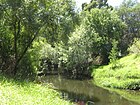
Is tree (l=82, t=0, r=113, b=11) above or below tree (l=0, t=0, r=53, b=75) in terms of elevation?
above

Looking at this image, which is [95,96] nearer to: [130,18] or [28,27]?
[28,27]

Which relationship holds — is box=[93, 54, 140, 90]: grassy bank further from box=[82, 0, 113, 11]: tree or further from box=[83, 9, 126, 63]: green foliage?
box=[82, 0, 113, 11]: tree

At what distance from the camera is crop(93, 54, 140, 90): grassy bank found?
3722 cm

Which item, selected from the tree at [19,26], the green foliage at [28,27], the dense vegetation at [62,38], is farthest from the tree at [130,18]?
the tree at [19,26]

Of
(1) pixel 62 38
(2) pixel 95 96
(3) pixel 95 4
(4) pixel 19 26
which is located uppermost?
(3) pixel 95 4

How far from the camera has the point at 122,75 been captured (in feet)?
134

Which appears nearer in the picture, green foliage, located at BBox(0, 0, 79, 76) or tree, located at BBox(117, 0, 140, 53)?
green foliage, located at BBox(0, 0, 79, 76)

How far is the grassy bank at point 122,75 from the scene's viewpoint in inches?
1465

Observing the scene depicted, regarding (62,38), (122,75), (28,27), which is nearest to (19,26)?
(28,27)

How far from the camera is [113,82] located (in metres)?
39.8

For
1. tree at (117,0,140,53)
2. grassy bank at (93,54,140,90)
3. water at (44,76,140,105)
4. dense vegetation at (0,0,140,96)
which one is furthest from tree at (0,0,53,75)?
tree at (117,0,140,53)

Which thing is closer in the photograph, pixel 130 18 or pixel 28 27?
pixel 28 27

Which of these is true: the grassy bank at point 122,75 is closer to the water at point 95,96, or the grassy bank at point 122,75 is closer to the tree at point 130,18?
the water at point 95,96

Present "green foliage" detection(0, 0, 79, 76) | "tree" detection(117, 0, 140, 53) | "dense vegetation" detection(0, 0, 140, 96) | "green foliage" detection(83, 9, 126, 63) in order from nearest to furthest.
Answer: "green foliage" detection(0, 0, 79, 76) → "dense vegetation" detection(0, 0, 140, 96) → "green foliage" detection(83, 9, 126, 63) → "tree" detection(117, 0, 140, 53)
